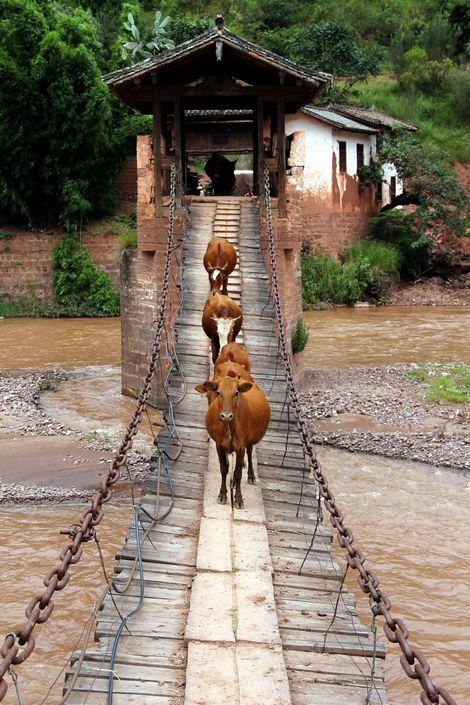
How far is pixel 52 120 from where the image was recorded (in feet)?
91.0

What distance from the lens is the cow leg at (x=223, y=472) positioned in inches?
263

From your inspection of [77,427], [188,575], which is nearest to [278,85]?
[77,427]

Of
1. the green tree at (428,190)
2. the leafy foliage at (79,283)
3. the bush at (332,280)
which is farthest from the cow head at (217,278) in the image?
the green tree at (428,190)

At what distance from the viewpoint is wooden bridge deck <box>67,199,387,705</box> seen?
4332 mm

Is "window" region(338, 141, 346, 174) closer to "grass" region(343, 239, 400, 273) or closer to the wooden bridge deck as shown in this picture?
"grass" region(343, 239, 400, 273)

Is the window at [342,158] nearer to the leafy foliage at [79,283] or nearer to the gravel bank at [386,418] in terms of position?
the leafy foliage at [79,283]

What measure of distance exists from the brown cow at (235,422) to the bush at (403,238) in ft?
84.5

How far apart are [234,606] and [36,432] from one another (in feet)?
28.5

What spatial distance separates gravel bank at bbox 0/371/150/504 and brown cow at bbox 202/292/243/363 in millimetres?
2523

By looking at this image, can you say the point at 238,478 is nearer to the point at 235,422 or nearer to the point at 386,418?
the point at 235,422

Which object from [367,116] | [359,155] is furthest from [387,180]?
[367,116]

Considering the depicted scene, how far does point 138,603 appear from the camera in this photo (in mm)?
5180

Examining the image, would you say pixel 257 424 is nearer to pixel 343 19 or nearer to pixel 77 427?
pixel 77 427

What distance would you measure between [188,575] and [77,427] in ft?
28.2
